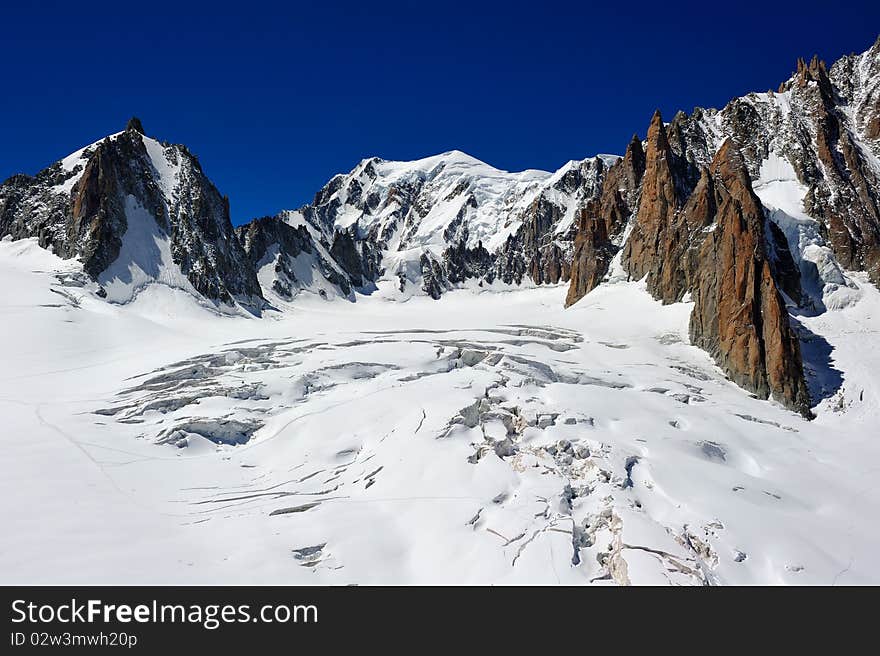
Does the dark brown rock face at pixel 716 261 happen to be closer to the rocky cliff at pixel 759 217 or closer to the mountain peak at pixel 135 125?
the rocky cliff at pixel 759 217

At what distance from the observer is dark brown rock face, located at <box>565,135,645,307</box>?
71.2 metres

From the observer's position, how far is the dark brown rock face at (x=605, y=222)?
71188 millimetres

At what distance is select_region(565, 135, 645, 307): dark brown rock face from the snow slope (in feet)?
134

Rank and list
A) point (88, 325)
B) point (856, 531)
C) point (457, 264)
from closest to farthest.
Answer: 1. point (856, 531)
2. point (88, 325)
3. point (457, 264)

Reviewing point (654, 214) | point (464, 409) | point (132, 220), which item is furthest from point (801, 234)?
point (132, 220)

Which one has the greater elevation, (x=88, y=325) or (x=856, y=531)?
(x=88, y=325)

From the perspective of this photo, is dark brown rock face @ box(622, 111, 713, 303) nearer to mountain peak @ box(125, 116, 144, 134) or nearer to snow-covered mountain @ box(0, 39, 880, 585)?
snow-covered mountain @ box(0, 39, 880, 585)

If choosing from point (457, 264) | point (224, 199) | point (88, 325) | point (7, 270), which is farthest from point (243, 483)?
point (457, 264)

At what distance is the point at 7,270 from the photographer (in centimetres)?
4812

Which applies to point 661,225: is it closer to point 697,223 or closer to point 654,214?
point 654,214

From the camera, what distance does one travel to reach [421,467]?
15.0 m

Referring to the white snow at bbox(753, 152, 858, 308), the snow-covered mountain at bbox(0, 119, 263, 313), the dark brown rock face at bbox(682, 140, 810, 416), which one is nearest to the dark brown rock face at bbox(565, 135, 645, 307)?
the white snow at bbox(753, 152, 858, 308)
